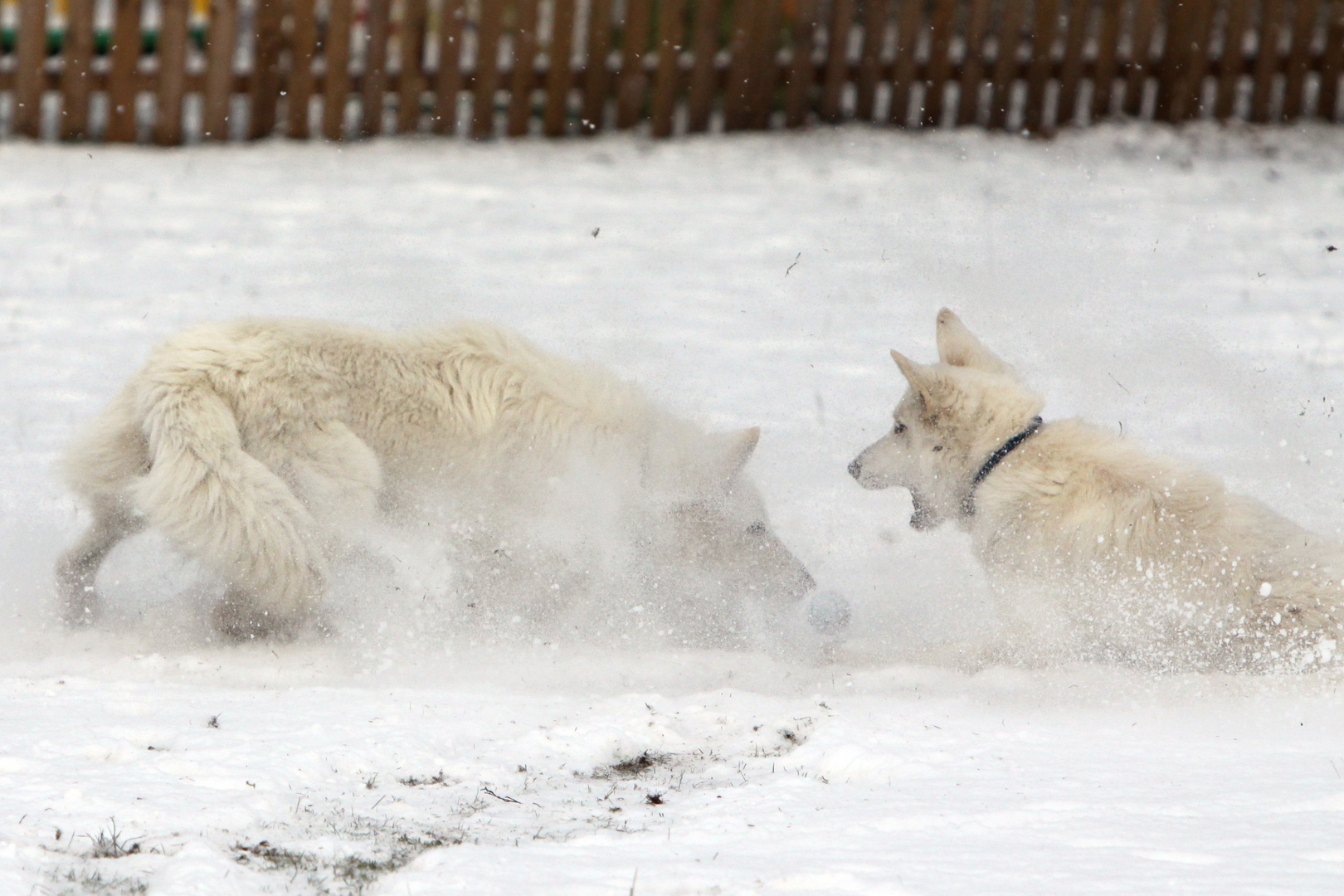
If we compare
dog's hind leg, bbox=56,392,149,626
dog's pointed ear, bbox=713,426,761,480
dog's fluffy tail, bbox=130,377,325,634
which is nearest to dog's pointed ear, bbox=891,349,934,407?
dog's pointed ear, bbox=713,426,761,480

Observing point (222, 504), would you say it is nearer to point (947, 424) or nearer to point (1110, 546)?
point (947, 424)

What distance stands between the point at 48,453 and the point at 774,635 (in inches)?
132

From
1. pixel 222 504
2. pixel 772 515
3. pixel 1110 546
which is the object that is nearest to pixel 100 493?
pixel 222 504

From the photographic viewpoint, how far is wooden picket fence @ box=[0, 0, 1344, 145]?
1023 centimetres

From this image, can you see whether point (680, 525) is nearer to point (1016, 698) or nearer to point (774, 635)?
point (774, 635)

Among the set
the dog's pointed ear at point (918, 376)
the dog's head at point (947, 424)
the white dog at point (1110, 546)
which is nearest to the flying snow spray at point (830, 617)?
the dog's head at point (947, 424)

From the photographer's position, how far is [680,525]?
17.2 feet

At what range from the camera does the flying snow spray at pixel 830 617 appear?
16.8 ft

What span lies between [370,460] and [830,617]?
1766 mm

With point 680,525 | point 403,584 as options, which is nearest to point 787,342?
point 680,525

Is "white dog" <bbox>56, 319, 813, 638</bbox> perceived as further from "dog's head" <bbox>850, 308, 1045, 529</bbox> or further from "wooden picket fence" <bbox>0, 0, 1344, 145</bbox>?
"wooden picket fence" <bbox>0, 0, 1344, 145</bbox>

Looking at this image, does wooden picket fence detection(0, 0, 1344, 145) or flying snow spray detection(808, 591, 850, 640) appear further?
wooden picket fence detection(0, 0, 1344, 145)

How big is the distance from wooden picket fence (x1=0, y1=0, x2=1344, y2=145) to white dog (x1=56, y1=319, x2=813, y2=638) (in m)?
6.09

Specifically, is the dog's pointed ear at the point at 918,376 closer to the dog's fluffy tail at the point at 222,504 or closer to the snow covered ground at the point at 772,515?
the snow covered ground at the point at 772,515
